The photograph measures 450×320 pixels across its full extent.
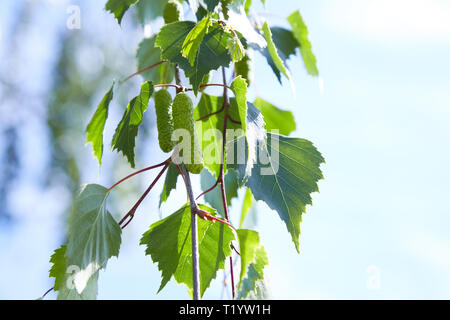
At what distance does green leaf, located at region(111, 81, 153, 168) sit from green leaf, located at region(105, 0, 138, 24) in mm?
85

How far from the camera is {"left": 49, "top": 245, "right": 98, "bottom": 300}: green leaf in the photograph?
0.38m

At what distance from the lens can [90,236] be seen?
0.40 metres

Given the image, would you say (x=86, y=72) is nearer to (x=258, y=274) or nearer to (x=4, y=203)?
(x=4, y=203)

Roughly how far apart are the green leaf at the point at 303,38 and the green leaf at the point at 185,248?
10.2 inches

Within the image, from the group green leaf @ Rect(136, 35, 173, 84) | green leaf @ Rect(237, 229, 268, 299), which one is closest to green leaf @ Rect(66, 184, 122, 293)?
green leaf @ Rect(237, 229, 268, 299)

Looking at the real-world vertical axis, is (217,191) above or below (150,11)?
below

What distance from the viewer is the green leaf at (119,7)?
0.45 m

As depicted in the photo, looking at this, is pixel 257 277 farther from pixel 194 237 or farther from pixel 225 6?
pixel 225 6

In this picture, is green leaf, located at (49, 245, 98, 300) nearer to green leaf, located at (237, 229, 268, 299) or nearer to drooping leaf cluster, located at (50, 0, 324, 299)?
drooping leaf cluster, located at (50, 0, 324, 299)

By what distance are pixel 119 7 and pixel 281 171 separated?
223mm

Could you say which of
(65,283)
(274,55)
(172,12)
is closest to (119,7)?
(172,12)

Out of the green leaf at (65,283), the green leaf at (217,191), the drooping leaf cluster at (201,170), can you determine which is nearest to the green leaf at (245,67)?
the drooping leaf cluster at (201,170)

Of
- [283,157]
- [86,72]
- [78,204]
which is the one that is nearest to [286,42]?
[283,157]

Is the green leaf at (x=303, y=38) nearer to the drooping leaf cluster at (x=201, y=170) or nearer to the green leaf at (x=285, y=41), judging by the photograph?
the green leaf at (x=285, y=41)
